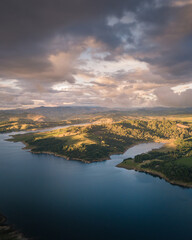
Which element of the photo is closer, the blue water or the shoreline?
the blue water

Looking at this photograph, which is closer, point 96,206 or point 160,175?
point 96,206

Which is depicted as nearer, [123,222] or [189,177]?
[123,222]

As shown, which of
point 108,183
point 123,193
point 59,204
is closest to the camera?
point 59,204

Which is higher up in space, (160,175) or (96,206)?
(160,175)

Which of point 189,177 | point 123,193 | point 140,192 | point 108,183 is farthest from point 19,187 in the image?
point 189,177

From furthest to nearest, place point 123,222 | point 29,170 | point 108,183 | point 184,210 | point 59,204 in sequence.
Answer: point 29,170, point 108,183, point 59,204, point 184,210, point 123,222

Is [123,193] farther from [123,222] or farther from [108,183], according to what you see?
[123,222]

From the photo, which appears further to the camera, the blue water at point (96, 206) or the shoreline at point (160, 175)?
the shoreline at point (160, 175)
